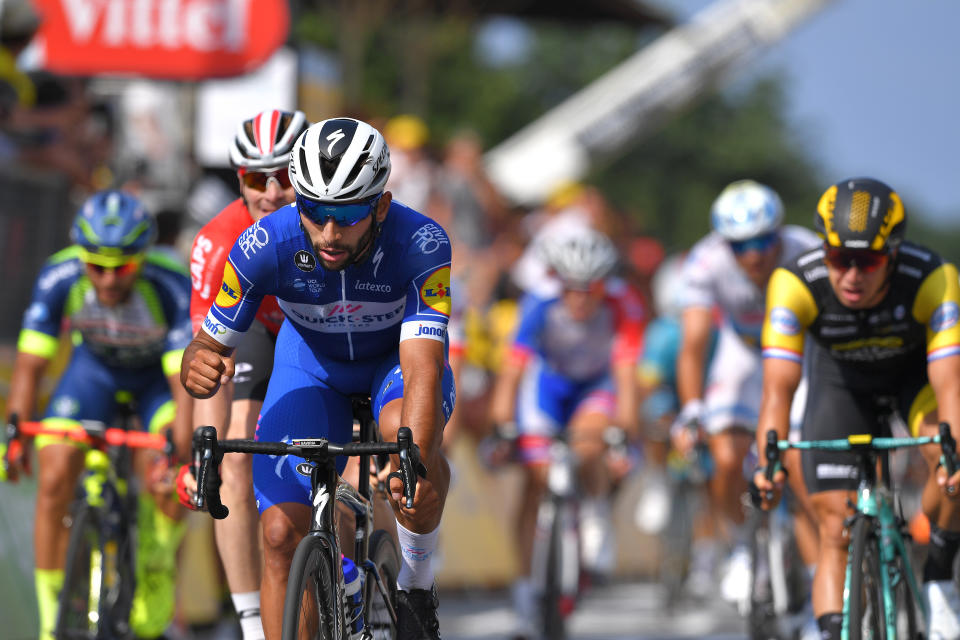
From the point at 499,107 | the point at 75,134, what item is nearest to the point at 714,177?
the point at 499,107

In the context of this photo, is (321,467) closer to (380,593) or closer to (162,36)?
(380,593)

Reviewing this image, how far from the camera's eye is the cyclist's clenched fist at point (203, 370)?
5.23 meters

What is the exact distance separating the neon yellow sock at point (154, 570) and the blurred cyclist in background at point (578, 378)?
2543mm

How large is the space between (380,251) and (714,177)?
6218 cm

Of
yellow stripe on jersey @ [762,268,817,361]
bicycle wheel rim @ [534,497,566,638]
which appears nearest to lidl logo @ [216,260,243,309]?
yellow stripe on jersey @ [762,268,817,361]

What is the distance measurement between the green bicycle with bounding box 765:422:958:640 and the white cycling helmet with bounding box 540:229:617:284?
3828 millimetres

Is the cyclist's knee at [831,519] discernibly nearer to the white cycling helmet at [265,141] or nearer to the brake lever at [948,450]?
the brake lever at [948,450]

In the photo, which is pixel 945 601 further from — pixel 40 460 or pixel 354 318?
pixel 40 460

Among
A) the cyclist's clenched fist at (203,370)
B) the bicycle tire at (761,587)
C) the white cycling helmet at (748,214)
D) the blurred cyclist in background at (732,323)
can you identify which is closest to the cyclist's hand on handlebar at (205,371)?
the cyclist's clenched fist at (203,370)

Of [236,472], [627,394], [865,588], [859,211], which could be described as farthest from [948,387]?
[627,394]

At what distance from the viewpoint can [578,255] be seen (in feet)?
32.9

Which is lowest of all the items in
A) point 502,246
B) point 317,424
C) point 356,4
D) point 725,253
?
point 317,424

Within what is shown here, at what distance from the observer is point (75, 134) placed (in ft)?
41.5

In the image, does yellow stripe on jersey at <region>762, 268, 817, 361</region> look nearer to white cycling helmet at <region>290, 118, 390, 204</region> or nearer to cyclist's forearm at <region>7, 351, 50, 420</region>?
white cycling helmet at <region>290, 118, 390, 204</region>
